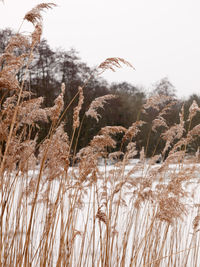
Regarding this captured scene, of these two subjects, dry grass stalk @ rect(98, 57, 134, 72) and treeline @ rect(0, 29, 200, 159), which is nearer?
dry grass stalk @ rect(98, 57, 134, 72)

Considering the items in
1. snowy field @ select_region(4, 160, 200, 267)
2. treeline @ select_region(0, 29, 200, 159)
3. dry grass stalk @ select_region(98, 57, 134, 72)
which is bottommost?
snowy field @ select_region(4, 160, 200, 267)

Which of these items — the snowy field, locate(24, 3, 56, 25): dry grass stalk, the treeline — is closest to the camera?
locate(24, 3, 56, 25): dry grass stalk

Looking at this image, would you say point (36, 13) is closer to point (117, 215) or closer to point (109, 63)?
point (109, 63)

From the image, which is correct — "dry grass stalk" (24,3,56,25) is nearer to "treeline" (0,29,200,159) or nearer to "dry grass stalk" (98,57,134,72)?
"dry grass stalk" (98,57,134,72)

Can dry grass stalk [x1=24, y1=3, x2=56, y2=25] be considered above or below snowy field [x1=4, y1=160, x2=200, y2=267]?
above

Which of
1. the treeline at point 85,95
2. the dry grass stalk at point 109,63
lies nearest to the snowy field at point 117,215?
the dry grass stalk at point 109,63

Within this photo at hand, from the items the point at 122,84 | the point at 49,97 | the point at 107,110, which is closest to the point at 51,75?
the point at 49,97

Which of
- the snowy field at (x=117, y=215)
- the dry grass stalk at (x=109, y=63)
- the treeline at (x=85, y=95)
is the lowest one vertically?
the snowy field at (x=117, y=215)

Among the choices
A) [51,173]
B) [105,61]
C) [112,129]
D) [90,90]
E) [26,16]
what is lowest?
[51,173]

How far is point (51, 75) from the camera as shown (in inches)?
826

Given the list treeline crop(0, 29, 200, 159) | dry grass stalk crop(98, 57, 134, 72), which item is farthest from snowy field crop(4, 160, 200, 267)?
treeline crop(0, 29, 200, 159)

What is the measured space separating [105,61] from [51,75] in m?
20.1

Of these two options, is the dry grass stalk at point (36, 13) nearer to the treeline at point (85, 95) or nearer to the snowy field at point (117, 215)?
the snowy field at point (117, 215)

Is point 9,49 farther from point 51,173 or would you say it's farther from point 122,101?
point 122,101
